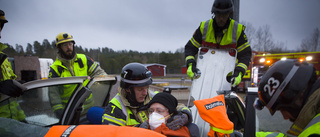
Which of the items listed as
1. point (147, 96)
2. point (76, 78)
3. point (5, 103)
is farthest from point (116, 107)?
point (5, 103)

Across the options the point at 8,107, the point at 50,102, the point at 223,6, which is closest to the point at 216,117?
the point at 223,6

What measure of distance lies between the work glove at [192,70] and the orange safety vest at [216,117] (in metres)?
1.44

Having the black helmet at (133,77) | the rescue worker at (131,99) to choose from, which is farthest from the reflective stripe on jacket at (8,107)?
the black helmet at (133,77)

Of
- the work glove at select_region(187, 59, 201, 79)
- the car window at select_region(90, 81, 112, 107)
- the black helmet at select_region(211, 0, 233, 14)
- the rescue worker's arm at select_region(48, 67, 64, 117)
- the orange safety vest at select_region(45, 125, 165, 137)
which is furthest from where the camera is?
the work glove at select_region(187, 59, 201, 79)

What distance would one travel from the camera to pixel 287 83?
111 cm

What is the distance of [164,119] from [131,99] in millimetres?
620

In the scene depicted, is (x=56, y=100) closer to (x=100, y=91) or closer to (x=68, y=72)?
(x=100, y=91)

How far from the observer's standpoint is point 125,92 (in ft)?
7.37

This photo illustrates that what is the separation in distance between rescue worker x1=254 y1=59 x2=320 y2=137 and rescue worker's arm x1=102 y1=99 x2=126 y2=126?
4.75ft

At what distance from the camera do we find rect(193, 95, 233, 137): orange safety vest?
1.42m

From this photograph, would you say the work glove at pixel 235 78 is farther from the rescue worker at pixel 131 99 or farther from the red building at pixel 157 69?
the red building at pixel 157 69

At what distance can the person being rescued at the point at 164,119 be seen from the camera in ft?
5.35

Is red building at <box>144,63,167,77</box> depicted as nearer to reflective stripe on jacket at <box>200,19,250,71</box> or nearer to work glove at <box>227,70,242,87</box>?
reflective stripe on jacket at <box>200,19,250,71</box>

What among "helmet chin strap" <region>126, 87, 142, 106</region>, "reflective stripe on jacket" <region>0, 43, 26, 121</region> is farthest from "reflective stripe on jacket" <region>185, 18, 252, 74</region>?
"reflective stripe on jacket" <region>0, 43, 26, 121</region>
